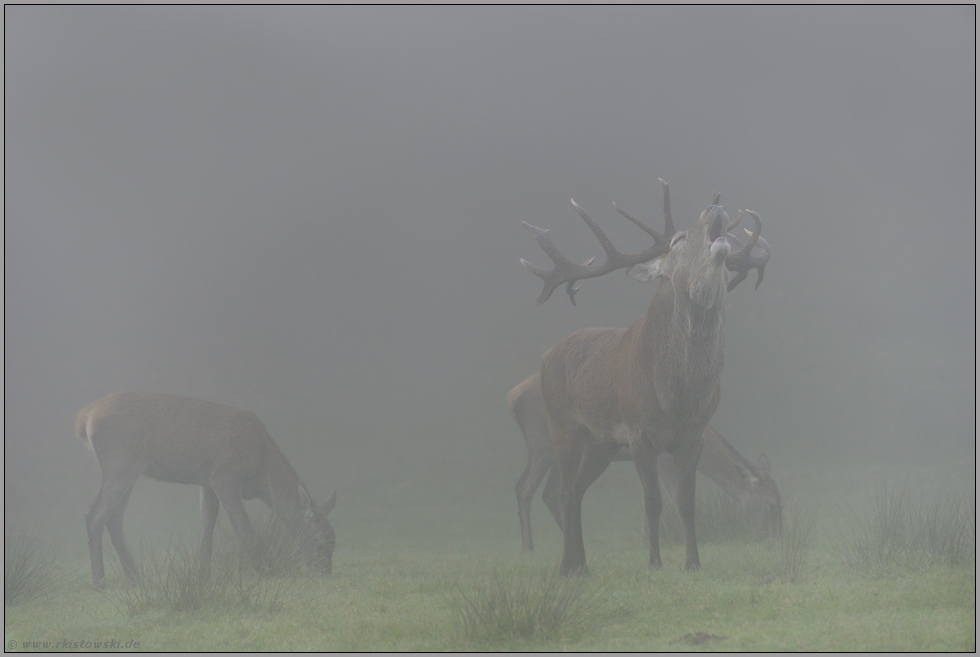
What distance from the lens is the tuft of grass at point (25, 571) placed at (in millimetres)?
7062

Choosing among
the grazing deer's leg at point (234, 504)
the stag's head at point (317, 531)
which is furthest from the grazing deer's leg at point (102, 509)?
the stag's head at point (317, 531)

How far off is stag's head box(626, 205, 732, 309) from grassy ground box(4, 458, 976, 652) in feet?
6.40

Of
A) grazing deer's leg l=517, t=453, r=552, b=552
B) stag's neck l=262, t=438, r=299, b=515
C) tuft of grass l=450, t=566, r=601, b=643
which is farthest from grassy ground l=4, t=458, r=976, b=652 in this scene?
grazing deer's leg l=517, t=453, r=552, b=552

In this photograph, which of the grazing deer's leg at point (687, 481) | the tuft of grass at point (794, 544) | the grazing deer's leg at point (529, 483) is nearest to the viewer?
the tuft of grass at point (794, 544)

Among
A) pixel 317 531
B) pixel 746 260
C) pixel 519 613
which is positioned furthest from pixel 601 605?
pixel 317 531

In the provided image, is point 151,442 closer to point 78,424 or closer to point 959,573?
point 78,424

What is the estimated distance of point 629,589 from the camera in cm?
572

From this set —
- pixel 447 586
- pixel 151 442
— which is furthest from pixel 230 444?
pixel 447 586

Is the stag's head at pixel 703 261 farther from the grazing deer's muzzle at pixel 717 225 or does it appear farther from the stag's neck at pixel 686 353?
the stag's neck at pixel 686 353

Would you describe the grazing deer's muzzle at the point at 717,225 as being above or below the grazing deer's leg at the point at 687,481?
above

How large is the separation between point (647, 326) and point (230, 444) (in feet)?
16.3

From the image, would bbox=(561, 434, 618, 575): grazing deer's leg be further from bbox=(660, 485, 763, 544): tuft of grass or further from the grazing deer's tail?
the grazing deer's tail

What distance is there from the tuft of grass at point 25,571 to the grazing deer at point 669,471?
495 cm

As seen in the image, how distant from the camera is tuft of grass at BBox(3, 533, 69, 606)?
7.06 m
